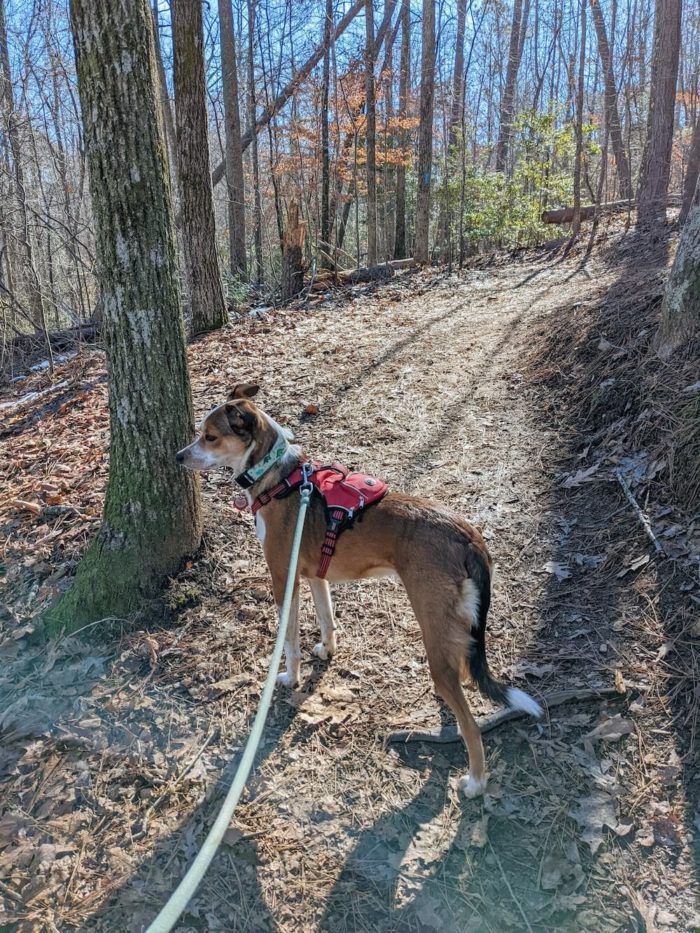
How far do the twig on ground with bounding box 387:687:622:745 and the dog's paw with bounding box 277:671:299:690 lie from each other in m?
0.79

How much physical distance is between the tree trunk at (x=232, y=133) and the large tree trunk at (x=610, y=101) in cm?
923

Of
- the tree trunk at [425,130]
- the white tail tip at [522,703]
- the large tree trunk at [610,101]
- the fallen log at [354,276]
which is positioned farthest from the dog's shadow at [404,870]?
the large tree trunk at [610,101]

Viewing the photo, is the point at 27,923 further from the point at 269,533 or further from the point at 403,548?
the point at 403,548

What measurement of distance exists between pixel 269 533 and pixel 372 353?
509 centimetres

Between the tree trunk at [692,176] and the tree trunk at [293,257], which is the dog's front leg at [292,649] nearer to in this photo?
the tree trunk at [293,257]

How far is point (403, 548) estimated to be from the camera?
3467 mm

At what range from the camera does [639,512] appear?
448 centimetres

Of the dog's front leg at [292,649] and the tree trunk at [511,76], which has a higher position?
the tree trunk at [511,76]

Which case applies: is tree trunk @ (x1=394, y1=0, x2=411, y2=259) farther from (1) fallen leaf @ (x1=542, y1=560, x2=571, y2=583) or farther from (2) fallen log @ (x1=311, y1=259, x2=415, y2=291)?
(1) fallen leaf @ (x1=542, y1=560, x2=571, y2=583)

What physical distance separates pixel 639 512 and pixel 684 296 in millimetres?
2215

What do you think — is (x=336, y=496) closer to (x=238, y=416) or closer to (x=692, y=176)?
(x=238, y=416)

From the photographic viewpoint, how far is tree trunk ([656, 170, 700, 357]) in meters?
5.24

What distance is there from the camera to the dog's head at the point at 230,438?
13.4 feet

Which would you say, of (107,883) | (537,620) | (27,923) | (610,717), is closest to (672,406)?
(537,620)
